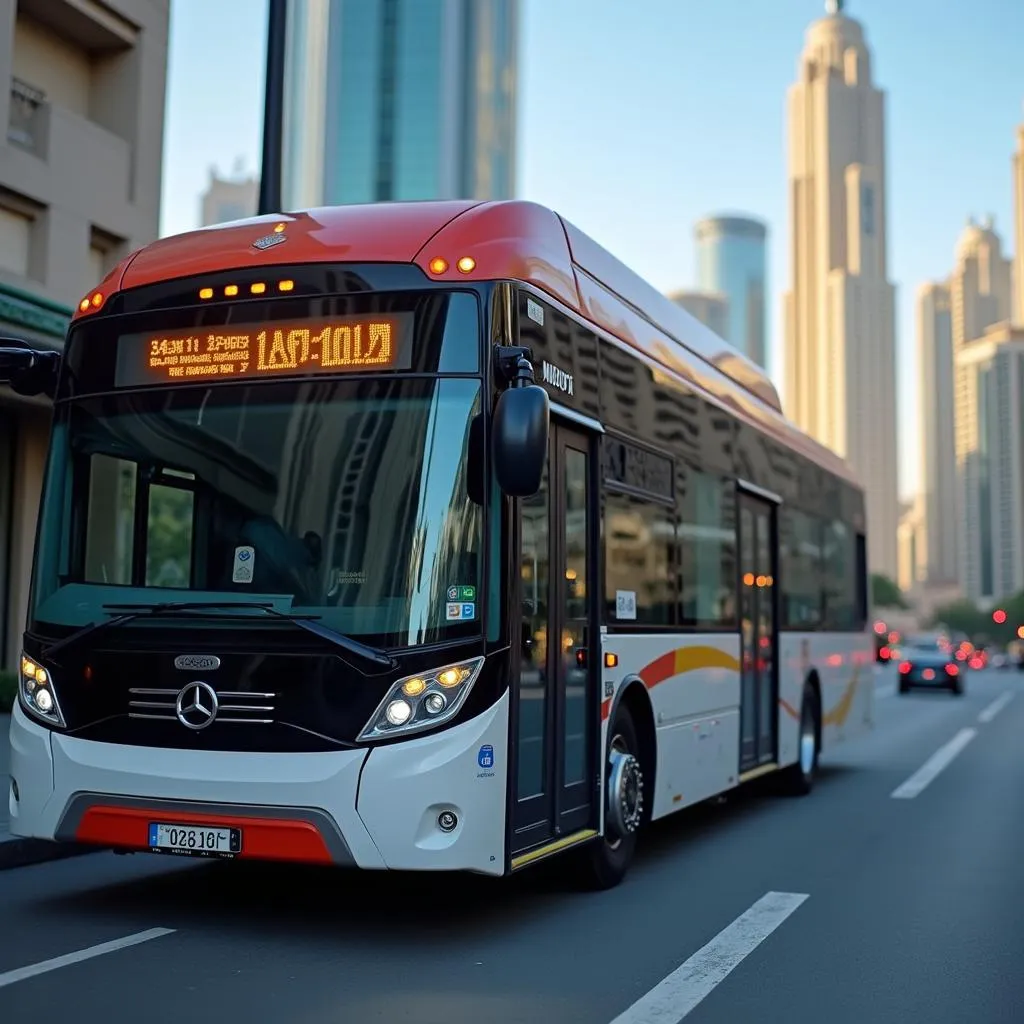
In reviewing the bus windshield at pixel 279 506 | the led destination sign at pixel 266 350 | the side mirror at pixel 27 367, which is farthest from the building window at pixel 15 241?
the bus windshield at pixel 279 506

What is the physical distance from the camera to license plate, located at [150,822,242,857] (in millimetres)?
6145

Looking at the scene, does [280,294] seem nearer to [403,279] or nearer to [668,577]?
[403,279]

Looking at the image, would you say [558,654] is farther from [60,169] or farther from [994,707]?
[994,707]

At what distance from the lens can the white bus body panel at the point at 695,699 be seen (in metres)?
8.27

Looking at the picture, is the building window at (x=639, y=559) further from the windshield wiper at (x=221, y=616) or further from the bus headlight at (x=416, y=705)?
the windshield wiper at (x=221, y=616)

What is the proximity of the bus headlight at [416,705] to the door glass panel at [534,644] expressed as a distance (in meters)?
0.52

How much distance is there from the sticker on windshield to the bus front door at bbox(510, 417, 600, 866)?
4.07 ft

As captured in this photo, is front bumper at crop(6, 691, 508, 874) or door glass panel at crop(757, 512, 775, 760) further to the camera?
door glass panel at crop(757, 512, 775, 760)

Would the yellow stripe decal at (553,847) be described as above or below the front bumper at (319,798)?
below

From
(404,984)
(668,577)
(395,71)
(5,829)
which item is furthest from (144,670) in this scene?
(395,71)

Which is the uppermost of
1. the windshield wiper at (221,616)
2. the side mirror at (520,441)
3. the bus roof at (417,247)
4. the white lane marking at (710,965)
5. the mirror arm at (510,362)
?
the bus roof at (417,247)

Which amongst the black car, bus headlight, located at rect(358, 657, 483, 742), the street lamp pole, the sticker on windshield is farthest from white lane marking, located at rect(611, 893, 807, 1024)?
the black car

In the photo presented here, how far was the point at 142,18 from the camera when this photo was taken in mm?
19469

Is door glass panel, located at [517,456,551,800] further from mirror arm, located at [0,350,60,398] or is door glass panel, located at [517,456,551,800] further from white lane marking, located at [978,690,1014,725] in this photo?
white lane marking, located at [978,690,1014,725]
